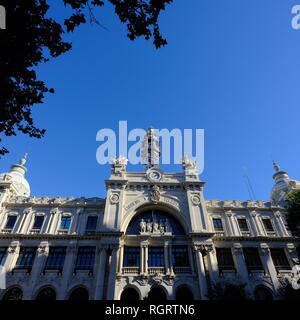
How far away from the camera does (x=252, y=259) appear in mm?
24422

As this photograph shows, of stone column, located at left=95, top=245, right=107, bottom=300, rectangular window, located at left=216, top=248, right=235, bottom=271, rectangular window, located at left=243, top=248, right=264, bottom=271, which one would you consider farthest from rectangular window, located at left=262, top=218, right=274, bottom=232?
stone column, located at left=95, top=245, right=107, bottom=300

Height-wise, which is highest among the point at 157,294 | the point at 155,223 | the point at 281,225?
the point at 281,225

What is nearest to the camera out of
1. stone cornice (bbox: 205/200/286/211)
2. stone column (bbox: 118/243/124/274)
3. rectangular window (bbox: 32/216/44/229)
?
stone column (bbox: 118/243/124/274)

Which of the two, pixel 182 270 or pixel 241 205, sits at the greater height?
pixel 241 205

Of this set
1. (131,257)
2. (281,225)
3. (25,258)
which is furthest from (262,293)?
(25,258)

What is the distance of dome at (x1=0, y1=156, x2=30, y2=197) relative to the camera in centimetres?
3055

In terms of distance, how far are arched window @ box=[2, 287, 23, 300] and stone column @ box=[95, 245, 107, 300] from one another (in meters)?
7.52

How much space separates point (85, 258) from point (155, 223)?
856 centimetres

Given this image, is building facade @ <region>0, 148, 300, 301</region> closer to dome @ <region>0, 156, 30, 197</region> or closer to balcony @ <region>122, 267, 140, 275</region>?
balcony @ <region>122, 267, 140, 275</region>

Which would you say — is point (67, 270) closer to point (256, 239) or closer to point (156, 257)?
point (156, 257)

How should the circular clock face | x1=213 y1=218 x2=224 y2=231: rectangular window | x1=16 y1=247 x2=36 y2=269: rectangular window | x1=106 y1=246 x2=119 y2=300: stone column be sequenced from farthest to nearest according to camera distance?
the circular clock face → x1=213 y1=218 x2=224 y2=231: rectangular window → x1=16 y1=247 x2=36 y2=269: rectangular window → x1=106 y1=246 x2=119 y2=300: stone column

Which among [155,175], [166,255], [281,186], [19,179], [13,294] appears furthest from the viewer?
[281,186]

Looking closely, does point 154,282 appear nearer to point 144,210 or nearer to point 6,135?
point 144,210

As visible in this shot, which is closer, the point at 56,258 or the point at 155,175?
the point at 56,258
